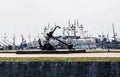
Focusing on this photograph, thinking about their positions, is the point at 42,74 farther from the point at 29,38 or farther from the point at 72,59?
the point at 29,38

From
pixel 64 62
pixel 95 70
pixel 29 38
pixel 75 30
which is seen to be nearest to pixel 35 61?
pixel 64 62

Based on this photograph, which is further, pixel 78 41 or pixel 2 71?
pixel 78 41

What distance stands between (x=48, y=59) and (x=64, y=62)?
56.9 inches

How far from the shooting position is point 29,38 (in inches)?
4855

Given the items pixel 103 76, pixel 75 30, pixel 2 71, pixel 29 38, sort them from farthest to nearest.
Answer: pixel 29 38 < pixel 75 30 < pixel 2 71 < pixel 103 76

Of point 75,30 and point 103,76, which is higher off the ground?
point 75,30

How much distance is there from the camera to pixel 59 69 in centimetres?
1883

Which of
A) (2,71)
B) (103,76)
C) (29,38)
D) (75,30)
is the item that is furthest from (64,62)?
(29,38)

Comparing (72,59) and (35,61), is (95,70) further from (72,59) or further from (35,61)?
(35,61)

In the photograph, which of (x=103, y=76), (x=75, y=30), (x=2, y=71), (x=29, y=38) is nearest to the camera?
Answer: (x=103, y=76)

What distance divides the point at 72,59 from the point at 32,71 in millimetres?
2489

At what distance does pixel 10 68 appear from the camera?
1948cm

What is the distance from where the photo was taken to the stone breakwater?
18.3 m

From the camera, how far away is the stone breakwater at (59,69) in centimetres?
1834
